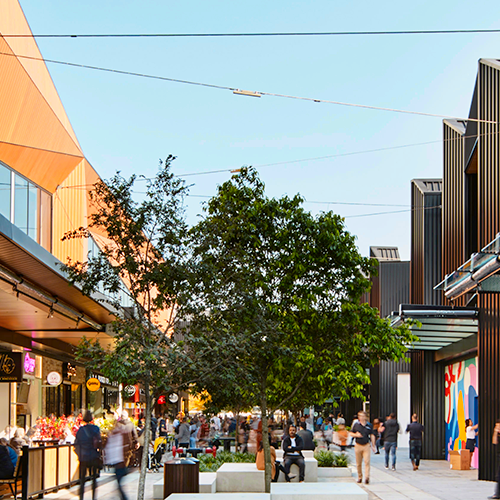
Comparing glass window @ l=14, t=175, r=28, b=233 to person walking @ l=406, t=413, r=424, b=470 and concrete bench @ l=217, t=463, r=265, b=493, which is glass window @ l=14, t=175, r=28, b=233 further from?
person walking @ l=406, t=413, r=424, b=470

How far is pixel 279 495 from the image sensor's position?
13.1 meters

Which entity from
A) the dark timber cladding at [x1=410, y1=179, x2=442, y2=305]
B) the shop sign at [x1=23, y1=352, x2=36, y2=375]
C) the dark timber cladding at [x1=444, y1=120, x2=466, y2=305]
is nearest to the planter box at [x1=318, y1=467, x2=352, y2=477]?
the dark timber cladding at [x1=444, y1=120, x2=466, y2=305]

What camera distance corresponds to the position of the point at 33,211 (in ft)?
88.4

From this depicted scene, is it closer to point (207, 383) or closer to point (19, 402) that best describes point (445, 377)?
point (19, 402)

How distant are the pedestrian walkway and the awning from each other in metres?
3.59

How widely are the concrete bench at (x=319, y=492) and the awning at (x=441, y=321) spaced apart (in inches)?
215

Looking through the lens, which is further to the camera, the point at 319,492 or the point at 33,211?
the point at 33,211

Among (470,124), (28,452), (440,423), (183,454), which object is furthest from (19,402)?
(470,124)

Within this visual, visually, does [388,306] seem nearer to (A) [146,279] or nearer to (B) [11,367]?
(B) [11,367]

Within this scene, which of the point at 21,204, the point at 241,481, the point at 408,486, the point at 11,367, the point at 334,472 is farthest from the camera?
the point at 21,204

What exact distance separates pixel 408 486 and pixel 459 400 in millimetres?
9155

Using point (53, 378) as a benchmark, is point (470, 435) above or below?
below

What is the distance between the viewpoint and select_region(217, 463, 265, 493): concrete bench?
16422mm

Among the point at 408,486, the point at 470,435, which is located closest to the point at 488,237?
the point at 470,435
